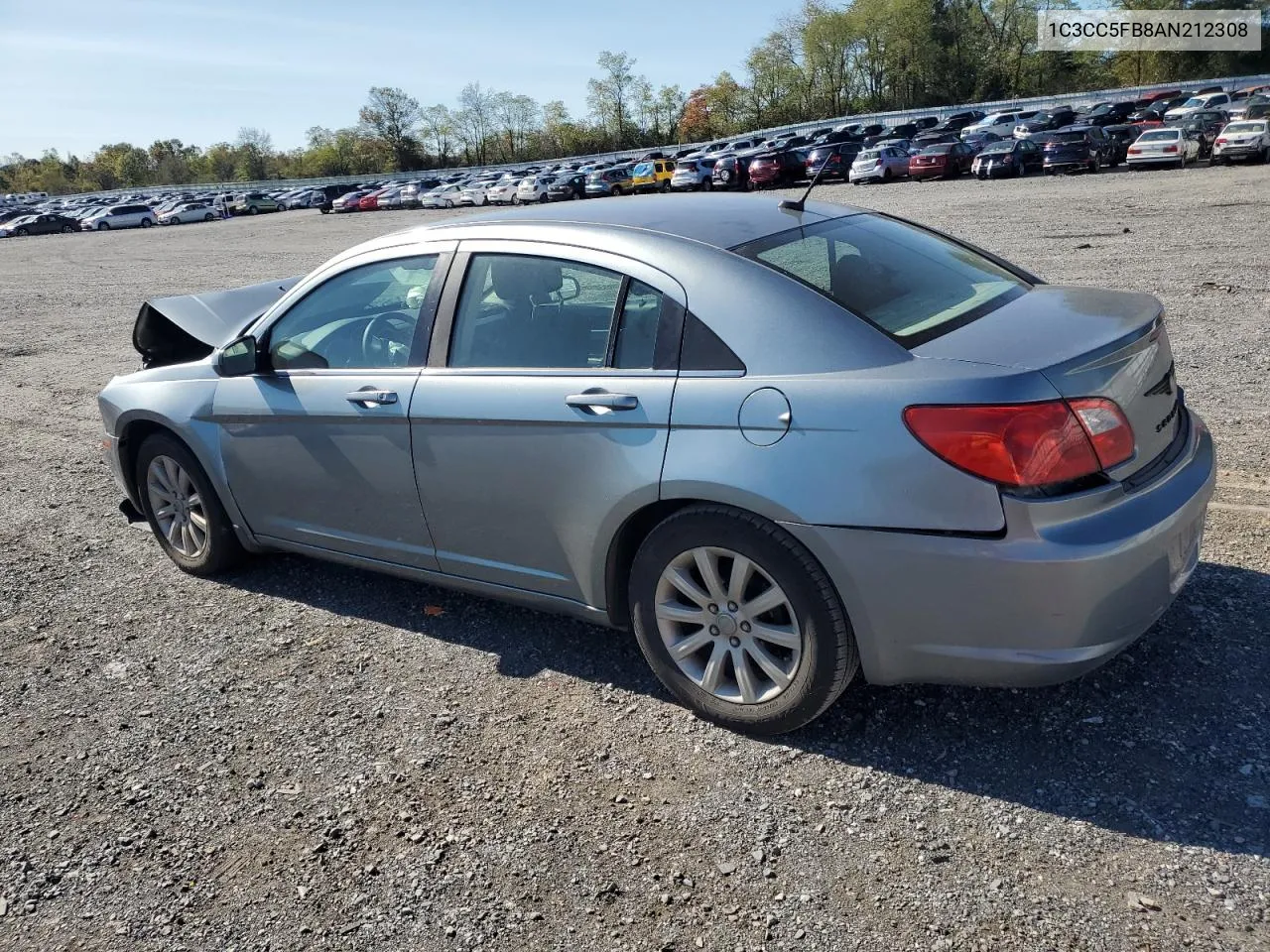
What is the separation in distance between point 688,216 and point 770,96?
117 metres

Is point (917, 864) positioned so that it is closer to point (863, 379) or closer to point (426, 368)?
point (863, 379)

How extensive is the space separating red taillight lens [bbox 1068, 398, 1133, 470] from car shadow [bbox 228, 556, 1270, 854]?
2.94ft

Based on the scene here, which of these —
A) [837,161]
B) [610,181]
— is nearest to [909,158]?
[837,161]

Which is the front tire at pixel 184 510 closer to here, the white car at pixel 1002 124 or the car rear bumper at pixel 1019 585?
the car rear bumper at pixel 1019 585

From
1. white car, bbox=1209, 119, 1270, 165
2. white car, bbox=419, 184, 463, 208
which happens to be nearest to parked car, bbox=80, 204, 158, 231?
white car, bbox=419, 184, 463, 208

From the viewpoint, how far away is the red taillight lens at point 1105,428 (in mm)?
2719

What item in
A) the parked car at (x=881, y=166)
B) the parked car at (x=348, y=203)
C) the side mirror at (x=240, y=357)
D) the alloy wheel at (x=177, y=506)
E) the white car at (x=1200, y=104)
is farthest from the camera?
the parked car at (x=348, y=203)

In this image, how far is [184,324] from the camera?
558cm

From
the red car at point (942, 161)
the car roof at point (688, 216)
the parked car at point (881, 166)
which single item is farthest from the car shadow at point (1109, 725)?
the parked car at point (881, 166)

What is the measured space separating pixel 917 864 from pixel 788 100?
117 meters

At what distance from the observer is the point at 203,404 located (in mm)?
4551

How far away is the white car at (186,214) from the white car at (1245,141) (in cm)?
5666

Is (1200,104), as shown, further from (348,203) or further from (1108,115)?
(348,203)

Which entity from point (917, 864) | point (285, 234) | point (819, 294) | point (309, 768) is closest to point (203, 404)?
point (309, 768)
